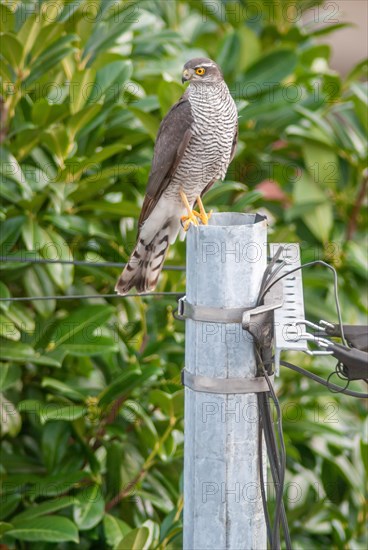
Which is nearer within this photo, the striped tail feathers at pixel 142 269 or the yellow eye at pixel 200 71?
the striped tail feathers at pixel 142 269

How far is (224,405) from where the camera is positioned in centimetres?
186

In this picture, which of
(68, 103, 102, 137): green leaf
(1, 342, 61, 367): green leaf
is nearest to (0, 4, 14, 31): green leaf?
(68, 103, 102, 137): green leaf

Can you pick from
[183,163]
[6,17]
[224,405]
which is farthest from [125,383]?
[6,17]

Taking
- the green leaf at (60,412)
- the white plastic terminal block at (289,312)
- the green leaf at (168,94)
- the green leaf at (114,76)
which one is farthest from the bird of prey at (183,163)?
the white plastic terminal block at (289,312)

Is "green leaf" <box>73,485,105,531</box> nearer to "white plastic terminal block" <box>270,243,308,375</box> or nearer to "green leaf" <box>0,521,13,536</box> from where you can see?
"green leaf" <box>0,521,13,536</box>

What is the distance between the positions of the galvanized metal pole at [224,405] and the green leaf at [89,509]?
142cm

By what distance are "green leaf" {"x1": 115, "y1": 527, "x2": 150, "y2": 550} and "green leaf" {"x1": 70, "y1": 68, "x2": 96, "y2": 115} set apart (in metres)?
1.71

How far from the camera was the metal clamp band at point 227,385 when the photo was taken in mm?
1854

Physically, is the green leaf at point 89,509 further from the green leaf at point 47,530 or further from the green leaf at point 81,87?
the green leaf at point 81,87

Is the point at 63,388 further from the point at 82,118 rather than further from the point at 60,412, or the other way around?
the point at 82,118

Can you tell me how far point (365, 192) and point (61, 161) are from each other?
5.54 feet

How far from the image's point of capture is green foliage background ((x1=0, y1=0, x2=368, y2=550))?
132 inches

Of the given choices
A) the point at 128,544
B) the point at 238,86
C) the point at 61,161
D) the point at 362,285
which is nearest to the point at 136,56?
the point at 238,86

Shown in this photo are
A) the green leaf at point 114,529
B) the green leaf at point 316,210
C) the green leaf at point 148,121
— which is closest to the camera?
the green leaf at point 114,529
